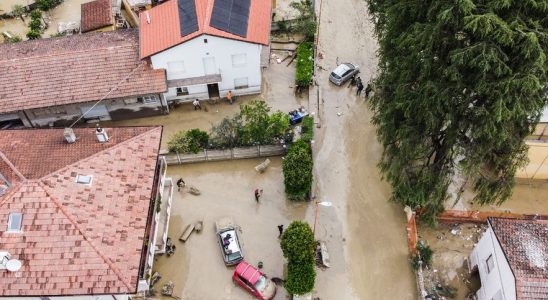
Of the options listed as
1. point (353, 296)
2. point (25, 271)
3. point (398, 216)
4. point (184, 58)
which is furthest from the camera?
point (184, 58)

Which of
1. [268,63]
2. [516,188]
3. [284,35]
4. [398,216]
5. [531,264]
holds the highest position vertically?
[284,35]

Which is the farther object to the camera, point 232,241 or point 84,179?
point 232,241

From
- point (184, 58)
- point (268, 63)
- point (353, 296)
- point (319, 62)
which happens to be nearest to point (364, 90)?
point (319, 62)

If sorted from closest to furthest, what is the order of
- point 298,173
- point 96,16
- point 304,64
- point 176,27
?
point 298,173, point 176,27, point 304,64, point 96,16

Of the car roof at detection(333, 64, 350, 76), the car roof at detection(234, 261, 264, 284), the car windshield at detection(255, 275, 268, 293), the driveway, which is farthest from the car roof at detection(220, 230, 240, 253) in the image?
the car roof at detection(333, 64, 350, 76)

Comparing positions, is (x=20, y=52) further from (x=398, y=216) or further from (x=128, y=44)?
(x=398, y=216)

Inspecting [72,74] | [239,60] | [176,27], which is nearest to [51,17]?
[72,74]

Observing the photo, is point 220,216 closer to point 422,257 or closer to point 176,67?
point 176,67
